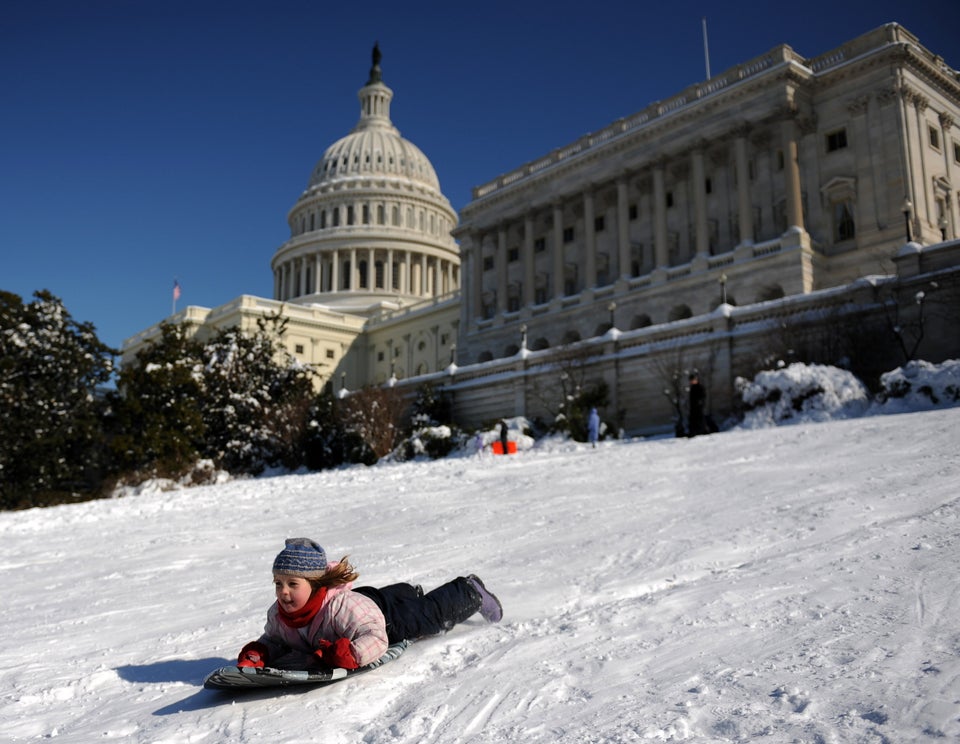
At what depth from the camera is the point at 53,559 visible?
948cm

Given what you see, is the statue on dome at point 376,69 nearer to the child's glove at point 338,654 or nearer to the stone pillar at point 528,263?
the stone pillar at point 528,263

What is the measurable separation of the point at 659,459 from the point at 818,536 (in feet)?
22.4

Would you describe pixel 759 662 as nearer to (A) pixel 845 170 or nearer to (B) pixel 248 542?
(B) pixel 248 542

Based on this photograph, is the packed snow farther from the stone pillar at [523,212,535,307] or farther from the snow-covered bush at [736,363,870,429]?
the stone pillar at [523,212,535,307]

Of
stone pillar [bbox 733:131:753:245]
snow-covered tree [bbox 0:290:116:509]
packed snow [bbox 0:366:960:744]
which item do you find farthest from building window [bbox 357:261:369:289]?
packed snow [bbox 0:366:960:744]

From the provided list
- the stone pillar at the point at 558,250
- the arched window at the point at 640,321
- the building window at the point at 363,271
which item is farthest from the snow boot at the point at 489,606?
the building window at the point at 363,271

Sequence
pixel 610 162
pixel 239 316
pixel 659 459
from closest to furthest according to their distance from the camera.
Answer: pixel 659 459 < pixel 610 162 < pixel 239 316

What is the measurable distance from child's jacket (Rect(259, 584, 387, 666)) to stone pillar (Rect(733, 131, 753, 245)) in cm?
3954

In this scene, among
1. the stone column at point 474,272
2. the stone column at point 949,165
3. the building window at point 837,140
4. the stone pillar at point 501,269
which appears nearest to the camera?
the stone column at point 949,165

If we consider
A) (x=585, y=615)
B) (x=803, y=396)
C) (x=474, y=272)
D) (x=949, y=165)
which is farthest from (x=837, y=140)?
(x=585, y=615)

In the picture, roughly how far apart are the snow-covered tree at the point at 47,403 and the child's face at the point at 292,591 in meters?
24.3

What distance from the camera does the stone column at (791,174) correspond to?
39000mm

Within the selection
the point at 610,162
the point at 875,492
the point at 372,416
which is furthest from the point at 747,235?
the point at 875,492

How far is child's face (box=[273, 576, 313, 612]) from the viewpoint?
4.10 metres
